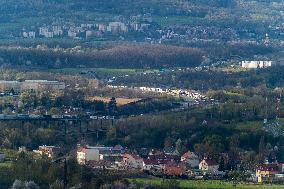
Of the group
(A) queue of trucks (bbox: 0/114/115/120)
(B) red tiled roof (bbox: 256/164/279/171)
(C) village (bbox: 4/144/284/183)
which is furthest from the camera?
(A) queue of trucks (bbox: 0/114/115/120)

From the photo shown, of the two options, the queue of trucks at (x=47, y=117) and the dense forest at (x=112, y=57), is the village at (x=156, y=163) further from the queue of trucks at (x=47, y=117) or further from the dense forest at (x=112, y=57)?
the dense forest at (x=112, y=57)

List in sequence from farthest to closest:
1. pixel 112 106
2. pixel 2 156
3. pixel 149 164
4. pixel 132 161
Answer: pixel 112 106 < pixel 132 161 < pixel 149 164 < pixel 2 156

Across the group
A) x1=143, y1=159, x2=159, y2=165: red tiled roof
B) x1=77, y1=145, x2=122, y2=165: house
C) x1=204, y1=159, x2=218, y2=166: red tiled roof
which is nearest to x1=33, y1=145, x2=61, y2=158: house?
x1=77, y1=145, x2=122, y2=165: house

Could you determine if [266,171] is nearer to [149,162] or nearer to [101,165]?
[149,162]

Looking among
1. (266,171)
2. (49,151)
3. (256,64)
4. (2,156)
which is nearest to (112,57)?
(256,64)

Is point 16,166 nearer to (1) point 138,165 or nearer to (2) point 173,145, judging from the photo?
(1) point 138,165

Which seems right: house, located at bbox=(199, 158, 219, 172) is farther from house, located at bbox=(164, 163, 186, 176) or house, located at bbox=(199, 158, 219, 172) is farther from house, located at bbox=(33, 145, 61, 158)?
house, located at bbox=(33, 145, 61, 158)

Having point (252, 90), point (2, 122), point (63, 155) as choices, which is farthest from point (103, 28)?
point (63, 155)

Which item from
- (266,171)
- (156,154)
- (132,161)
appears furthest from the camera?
(156,154)
